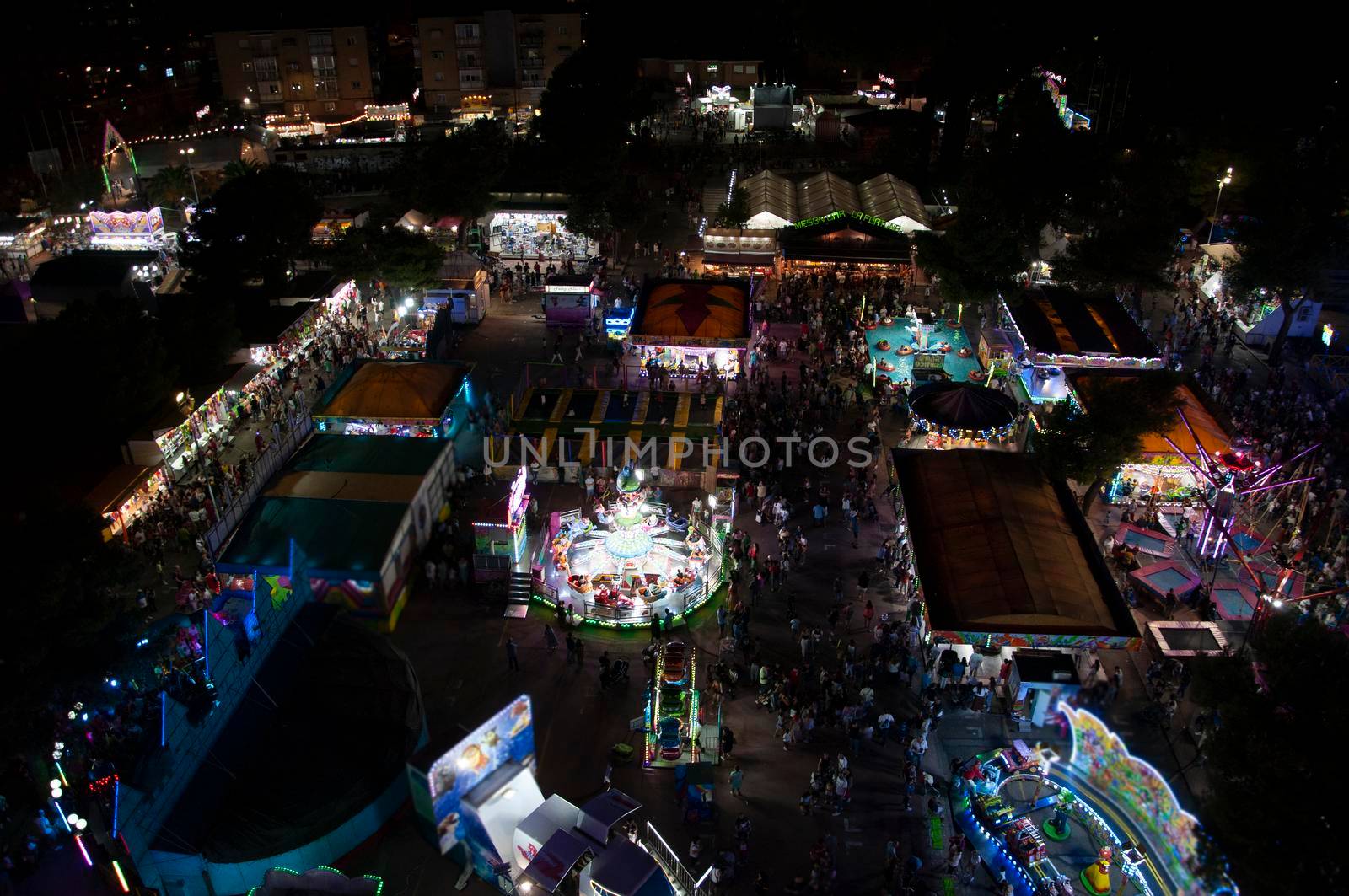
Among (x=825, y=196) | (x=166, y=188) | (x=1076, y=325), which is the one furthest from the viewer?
(x=166, y=188)

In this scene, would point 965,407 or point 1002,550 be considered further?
point 965,407

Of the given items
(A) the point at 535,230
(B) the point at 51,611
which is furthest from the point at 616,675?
(A) the point at 535,230

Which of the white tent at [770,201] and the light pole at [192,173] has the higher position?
the white tent at [770,201]

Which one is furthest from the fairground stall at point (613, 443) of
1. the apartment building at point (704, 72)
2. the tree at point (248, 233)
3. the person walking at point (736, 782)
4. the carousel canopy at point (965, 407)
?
the apartment building at point (704, 72)

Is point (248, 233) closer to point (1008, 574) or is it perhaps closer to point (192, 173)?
point (192, 173)

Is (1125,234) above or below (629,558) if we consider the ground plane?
above

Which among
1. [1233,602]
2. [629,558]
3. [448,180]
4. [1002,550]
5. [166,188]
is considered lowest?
[629,558]

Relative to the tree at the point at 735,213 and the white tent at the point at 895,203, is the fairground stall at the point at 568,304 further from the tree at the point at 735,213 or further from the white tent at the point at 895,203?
the white tent at the point at 895,203

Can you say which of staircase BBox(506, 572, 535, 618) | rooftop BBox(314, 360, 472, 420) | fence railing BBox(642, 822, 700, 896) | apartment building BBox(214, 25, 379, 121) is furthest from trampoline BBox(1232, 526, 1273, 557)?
apartment building BBox(214, 25, 379, 121)
